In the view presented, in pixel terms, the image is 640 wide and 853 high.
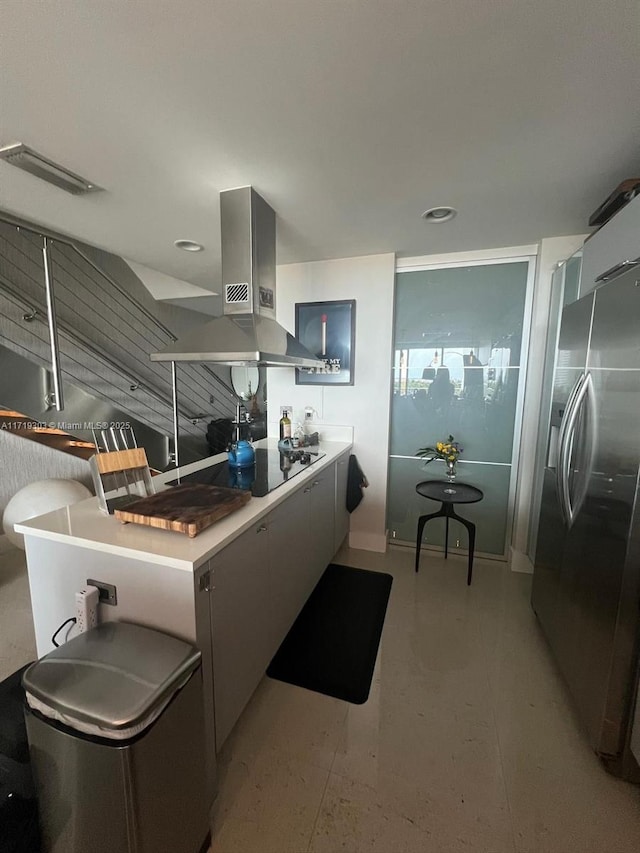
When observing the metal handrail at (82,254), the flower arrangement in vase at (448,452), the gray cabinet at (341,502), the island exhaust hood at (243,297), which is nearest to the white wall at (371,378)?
the gray cabinet at (341,502)

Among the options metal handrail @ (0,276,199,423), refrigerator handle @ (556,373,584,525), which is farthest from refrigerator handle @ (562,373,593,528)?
metal handrail @ (0,276,199,423)

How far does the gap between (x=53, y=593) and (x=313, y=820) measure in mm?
1205

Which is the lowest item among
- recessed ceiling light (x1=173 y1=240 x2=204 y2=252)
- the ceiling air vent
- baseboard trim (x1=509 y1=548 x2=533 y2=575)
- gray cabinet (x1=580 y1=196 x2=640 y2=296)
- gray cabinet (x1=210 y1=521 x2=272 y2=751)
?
baseboard trim (x1=509 y1=548 x2=533 y2=575)

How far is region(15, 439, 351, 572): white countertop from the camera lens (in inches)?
42.4

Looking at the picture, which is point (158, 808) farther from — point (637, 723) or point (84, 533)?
point (637, 723)

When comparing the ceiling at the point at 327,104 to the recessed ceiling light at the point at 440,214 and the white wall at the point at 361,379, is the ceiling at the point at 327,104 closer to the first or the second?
the recessed ceiling light at the point at 440,214

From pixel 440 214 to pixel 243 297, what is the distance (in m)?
1.26

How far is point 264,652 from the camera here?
1.56 meters

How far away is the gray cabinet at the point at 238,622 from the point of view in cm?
120

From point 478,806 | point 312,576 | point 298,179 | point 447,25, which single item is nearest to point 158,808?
point 478,806

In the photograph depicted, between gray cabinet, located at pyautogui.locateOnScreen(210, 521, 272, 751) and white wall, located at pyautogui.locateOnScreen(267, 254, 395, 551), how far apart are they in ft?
5.12

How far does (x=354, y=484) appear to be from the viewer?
112 inches

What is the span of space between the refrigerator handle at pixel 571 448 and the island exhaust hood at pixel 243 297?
1.40 metres

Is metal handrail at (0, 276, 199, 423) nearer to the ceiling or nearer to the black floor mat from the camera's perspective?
the ceiling
